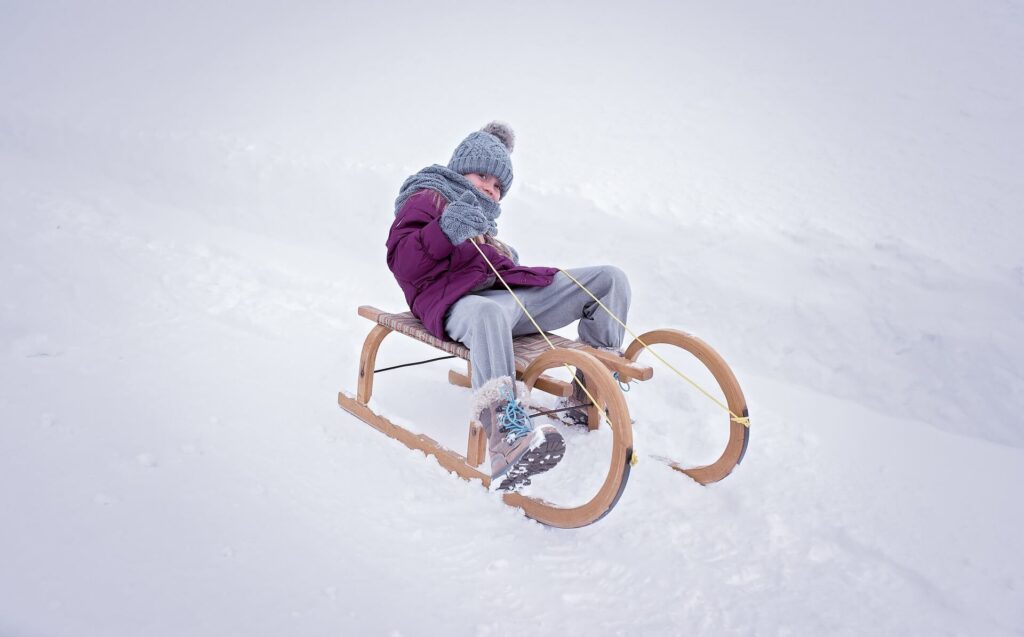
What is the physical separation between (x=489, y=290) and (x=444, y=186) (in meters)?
0.47

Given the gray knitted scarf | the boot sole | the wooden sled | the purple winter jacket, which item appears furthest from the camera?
the gray knitted scarf

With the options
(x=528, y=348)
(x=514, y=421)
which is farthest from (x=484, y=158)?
(x=514, y=421)

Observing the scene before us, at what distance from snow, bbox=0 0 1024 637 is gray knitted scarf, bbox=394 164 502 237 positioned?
35.7 inches

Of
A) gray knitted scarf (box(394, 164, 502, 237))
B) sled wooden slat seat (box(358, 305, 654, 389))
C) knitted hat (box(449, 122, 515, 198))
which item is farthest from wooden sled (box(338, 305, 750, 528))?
knitted hat (box(449, 122, 515, 198))

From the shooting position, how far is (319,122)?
6617 millimetres

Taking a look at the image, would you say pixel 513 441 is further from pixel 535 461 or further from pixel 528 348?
pixel 528 348

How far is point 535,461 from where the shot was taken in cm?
202

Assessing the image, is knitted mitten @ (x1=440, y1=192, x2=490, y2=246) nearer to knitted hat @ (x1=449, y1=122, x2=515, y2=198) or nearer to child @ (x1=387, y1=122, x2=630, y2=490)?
child @ (x1=387, y1=122, x2=630, y2=490)

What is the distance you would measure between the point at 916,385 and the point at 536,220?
2.65 m

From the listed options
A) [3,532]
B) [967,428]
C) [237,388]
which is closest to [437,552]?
[3,532]

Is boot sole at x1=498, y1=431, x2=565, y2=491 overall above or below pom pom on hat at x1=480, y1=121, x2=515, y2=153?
below

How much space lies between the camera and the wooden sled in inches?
73.2

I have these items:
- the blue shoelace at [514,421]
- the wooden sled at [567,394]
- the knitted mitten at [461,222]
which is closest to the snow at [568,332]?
the wooden sled at [567,394]

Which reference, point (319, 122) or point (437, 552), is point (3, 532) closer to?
point (437, 552)
